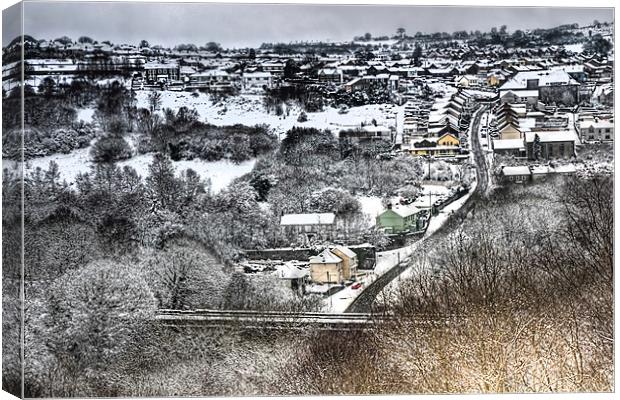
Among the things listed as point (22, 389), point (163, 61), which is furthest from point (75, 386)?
point (163, 61)

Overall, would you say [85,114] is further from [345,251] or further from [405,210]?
[405,210]

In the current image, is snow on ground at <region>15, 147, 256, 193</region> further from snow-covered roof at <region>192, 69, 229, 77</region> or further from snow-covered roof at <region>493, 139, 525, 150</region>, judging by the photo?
snow-covered roof at <region>493, 139, 525, 150</region>

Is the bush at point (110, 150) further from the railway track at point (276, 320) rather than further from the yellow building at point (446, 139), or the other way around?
the yellow building at point (446, 139)

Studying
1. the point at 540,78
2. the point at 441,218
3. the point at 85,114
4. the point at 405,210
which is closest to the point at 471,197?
the point at 441,218

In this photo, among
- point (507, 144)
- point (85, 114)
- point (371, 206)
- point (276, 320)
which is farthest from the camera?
point (507, 144)

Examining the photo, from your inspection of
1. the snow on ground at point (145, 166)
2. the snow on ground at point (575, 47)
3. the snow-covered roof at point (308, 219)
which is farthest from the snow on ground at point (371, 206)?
the snow on ground at point (575, 47)

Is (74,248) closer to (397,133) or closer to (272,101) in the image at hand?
(272,101)

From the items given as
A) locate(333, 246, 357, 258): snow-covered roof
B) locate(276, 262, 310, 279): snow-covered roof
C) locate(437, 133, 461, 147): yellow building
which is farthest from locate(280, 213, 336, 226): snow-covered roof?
locate(437, 133, 461, 147): yellow building
